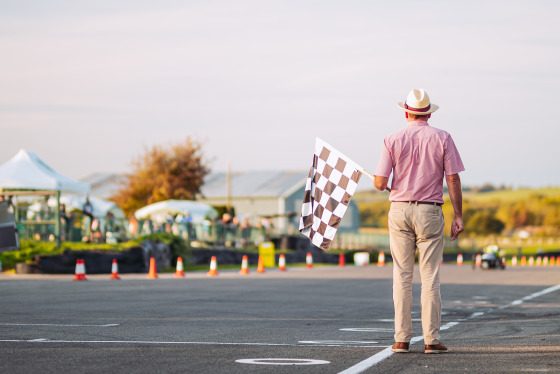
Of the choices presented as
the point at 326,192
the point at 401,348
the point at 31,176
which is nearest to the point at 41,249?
the point at 31,176

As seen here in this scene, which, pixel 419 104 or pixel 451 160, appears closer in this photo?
pixel 451 160

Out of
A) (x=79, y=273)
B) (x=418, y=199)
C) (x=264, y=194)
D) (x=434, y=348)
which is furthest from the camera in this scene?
(x=264, y=194)

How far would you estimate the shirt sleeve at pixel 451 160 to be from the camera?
7652 millimetres

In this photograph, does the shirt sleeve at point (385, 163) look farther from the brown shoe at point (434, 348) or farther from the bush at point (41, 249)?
the bush at point (41, 249)

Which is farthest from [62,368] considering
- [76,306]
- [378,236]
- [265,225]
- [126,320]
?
[378,236]

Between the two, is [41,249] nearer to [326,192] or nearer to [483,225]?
[326,192]

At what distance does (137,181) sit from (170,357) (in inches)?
2474

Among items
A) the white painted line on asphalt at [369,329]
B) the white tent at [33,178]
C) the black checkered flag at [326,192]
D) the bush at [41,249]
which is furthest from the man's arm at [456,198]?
the white tent at [33,178]

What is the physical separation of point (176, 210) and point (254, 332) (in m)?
34.7

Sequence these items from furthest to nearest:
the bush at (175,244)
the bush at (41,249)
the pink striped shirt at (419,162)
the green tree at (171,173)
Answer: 1. the green tree at (171,173)
2. the bush at (175,244)
3. the bush at (41,249)
4. the pink striped shirt at (419,162)

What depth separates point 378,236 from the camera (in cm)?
6794

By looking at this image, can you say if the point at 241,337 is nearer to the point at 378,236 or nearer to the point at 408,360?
the point at 408,360

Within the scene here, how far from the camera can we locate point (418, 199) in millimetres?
7629

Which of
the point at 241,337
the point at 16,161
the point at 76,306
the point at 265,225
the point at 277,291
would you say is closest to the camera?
the point at 241,337
